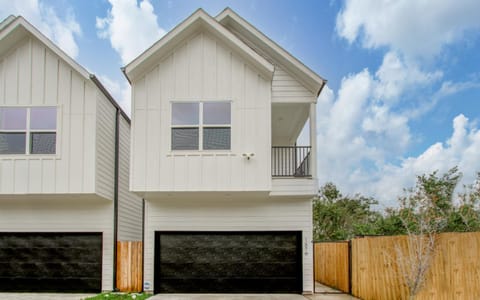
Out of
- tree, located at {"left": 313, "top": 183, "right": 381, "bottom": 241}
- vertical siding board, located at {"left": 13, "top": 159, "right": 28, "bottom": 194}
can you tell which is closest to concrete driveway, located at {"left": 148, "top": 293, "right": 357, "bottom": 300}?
vertical siding board, located at {"left": 13, "top": 159, "right": 28, "bottom": 194}

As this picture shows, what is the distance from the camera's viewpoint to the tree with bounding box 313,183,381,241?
23.6m

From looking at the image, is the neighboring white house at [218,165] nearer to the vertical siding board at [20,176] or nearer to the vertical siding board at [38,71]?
the vertical siding board at [38,71]

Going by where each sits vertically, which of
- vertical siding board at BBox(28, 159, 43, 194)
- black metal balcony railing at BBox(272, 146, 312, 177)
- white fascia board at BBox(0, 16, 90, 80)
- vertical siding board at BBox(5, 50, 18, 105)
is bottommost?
vertical siding board at BBox(28, 159, 43, 194)

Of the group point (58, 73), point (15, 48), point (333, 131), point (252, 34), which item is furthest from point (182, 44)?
point (333, 131)

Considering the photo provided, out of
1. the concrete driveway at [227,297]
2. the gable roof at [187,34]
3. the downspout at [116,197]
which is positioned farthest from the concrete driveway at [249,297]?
the gable roof at [187,34]

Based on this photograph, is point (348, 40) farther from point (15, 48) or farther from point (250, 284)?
point (15, 48)

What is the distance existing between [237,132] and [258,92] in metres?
1.24

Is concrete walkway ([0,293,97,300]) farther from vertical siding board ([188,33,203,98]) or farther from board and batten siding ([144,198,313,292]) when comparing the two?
vertical siding board ([188,33,203,98])

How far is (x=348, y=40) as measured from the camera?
17953 millimetres

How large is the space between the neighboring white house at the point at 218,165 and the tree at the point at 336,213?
35.1ft

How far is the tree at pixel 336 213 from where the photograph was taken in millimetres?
23594

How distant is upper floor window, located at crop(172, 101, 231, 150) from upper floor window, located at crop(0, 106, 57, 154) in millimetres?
3419

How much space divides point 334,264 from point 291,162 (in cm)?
356

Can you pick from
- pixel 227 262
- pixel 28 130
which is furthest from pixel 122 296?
pixel 28 130
